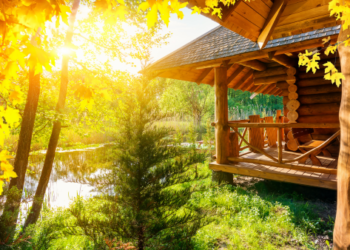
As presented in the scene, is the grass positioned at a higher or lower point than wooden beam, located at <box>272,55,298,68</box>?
lower

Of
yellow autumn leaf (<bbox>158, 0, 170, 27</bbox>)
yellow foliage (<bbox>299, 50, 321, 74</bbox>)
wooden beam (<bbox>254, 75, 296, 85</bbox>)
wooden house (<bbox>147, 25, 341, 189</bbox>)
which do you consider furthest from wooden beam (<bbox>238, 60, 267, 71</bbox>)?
yellow autumn leaf (<bbox>158, 0, 170, 27</bbox>)

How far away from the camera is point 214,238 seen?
3.65 metres

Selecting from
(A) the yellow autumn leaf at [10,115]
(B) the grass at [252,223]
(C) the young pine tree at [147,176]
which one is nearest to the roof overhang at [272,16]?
(C) the young pine tree at [147,176]

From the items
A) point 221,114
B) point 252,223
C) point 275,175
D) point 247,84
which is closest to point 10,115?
point 252,223

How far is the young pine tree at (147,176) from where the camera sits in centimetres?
272

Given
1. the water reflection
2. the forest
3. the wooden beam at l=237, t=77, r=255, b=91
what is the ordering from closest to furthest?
the forest → the water reflection → the wooden beam at l=237, t=77, r=255, b=91

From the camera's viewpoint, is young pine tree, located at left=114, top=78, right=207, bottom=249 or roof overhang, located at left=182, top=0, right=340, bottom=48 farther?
young pine tree, located at left=114, top=78, right=207, bottom=249

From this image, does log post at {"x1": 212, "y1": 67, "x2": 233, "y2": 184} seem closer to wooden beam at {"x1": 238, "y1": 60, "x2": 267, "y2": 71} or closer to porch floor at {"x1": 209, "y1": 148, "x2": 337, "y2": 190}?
porch floor at {"x1": 209, "y1": 148, "x2": 337, "y2": 190}

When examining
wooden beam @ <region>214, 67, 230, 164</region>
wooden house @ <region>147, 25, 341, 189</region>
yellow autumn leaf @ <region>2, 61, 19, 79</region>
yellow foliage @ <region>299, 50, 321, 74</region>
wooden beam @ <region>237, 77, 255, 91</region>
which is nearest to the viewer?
yellow autumn leaf @ <region>2, 61, 19, 79</region>

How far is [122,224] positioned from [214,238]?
6.06 feet

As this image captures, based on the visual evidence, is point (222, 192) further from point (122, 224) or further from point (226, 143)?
point (122, 224)

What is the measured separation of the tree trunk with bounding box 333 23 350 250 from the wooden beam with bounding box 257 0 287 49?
0.71 meters

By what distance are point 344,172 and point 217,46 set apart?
512 centimetres

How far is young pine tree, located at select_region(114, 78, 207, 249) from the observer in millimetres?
2717
